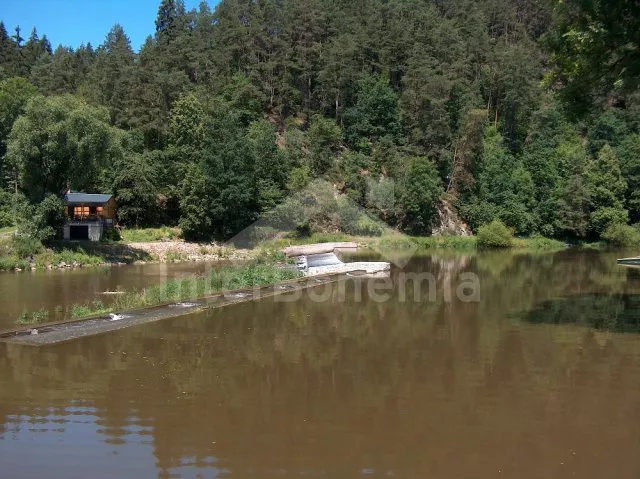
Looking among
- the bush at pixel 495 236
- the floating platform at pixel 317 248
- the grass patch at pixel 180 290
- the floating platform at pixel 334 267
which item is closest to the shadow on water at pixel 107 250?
the floating platform at pixel 317 248

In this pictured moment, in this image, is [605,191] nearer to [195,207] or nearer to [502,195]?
[502,195]

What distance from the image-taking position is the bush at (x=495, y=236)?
60062 millimetres

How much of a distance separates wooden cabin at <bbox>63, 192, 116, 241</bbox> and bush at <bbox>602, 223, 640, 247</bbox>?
51163mm

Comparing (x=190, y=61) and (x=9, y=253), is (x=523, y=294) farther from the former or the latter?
(x=190, y=61)

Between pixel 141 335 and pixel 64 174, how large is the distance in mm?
26039

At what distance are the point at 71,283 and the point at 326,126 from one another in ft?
133

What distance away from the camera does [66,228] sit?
142 ft

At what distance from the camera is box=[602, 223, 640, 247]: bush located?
201 feet

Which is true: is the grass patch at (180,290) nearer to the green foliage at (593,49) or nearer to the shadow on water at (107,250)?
the shadow on water at (107,250)

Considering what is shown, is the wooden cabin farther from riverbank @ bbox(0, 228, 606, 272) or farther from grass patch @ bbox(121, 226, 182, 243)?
riverbank @ bbox(0, 228, 606, 272)

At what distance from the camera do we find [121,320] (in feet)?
59.3

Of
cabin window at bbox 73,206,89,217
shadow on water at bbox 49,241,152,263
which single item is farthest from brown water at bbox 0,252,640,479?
cabin window at bbox 73,206,89,217

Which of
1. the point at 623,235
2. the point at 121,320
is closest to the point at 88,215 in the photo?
the point at 121,320

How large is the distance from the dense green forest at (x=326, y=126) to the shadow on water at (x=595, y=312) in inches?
1161
